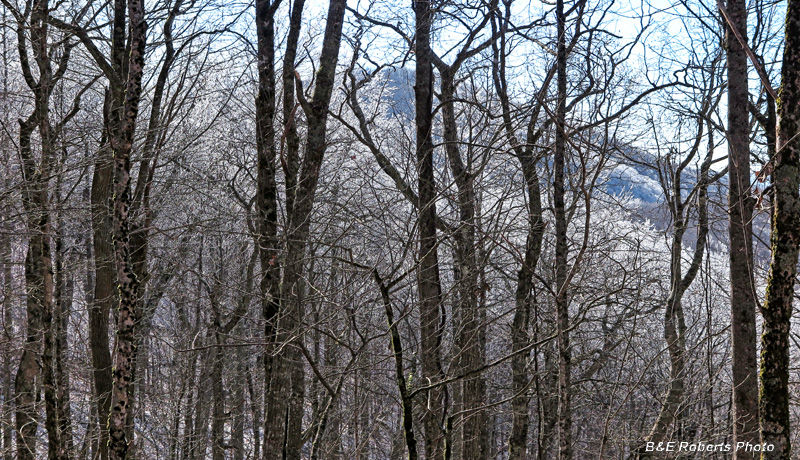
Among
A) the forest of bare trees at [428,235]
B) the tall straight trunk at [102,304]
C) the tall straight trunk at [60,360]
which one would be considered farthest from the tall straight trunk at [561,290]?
the tall straight trunk at [102,304]

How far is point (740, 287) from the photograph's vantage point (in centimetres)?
504

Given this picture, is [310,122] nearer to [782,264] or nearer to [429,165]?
[429,165]

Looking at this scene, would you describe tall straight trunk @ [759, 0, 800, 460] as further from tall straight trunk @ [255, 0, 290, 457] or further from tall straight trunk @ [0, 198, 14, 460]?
tall straight trunk @ [0, 198, 14, 460]

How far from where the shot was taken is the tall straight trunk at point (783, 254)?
11.0 ft

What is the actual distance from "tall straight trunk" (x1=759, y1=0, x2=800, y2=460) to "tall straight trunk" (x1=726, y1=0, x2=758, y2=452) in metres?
1.37

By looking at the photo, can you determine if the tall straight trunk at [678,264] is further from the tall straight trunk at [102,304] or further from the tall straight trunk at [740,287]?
the tall straight trunk at [102,304]

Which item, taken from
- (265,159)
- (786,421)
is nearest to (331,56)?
(265,159)

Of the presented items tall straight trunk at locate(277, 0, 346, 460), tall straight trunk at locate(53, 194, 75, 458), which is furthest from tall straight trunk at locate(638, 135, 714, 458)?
tall straight trunk at locate(53, 194, 75, 458)

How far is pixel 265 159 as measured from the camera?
6586 mm

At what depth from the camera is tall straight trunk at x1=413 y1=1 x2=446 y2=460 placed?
504 cm

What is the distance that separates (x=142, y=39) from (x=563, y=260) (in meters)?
3.78

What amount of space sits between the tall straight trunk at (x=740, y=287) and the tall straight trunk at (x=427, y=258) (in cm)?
227

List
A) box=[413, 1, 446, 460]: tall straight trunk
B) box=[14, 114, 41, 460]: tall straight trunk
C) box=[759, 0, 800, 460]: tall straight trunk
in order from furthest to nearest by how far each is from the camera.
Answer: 1. box=[14, 114, 41, 460]: tall straight trunk
2. box=[413, 1, 446, 460]: tall straight trunk
3. box=[759, 0, 800, 460]: tall straight trunk

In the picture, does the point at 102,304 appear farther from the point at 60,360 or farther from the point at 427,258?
the point at 427,258
